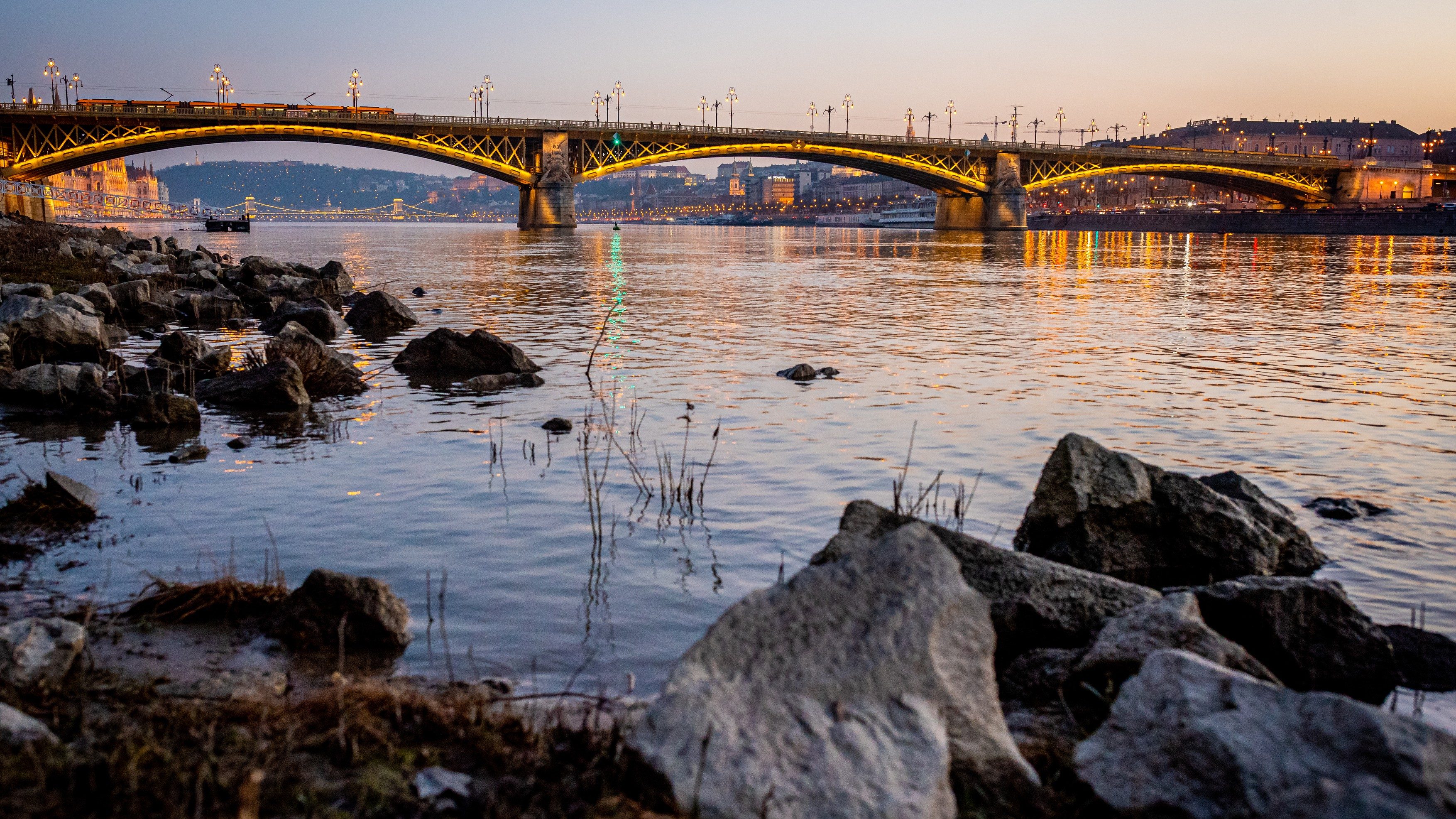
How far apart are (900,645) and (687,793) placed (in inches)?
30.3

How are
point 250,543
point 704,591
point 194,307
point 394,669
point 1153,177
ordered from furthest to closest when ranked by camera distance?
point 1153,177, point 194,307, point 250,543, point 704,591, point 394,669

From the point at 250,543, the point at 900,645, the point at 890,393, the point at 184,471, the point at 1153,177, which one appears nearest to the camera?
the point at 900,645

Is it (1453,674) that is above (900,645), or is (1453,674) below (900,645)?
below

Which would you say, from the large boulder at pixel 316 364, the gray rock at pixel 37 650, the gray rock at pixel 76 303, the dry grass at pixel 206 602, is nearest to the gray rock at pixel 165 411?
the large boulder at pixel 316 364

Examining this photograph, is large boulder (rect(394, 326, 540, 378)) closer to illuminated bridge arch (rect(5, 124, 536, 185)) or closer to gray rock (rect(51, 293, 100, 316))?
gray rock (rect(51, 293, 100, 316))

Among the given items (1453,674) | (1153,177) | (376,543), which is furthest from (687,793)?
(1153,177)

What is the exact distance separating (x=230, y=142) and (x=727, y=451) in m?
90.8

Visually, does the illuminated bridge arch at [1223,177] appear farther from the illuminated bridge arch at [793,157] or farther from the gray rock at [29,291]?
the gray rock at [29,291]

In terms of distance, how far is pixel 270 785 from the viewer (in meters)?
3.30

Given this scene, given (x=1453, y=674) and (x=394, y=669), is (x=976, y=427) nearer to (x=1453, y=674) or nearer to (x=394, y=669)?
(x=1453, y=674)

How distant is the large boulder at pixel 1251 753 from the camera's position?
2.84 metres

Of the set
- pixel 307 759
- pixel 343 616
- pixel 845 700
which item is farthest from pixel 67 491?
pixel 845 700

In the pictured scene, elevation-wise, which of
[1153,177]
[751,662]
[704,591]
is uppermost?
[1153,177]

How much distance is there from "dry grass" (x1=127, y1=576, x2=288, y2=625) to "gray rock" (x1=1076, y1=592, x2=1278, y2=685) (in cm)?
375
